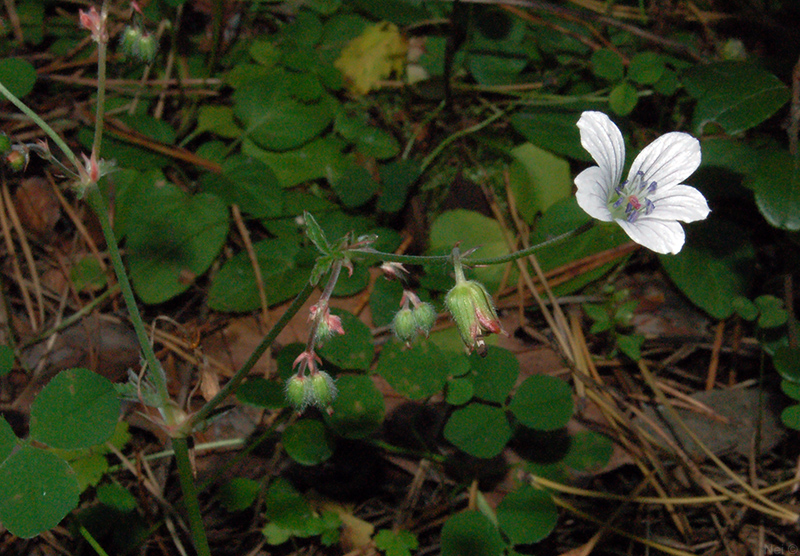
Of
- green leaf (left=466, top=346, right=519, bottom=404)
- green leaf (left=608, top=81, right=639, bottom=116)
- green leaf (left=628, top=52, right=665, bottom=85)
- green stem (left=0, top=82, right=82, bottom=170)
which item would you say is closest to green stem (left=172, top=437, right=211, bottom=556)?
green stem (left=0, top=82, right=82, bottom=170)

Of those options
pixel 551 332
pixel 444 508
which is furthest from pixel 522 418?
pixel 551 332

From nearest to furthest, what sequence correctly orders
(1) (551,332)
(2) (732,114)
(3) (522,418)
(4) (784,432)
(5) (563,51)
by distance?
(3) (522,418), (2) (732,114), (4) (784,432), (1) (551,332), (5) (563,51)

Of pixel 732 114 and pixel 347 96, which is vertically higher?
pixel 732 114

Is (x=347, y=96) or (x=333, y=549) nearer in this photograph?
(x=333, y=549)

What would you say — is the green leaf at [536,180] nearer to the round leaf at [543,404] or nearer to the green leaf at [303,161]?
the green leaf at [303,161]

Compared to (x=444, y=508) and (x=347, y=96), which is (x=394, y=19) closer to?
(x=347, y=96)

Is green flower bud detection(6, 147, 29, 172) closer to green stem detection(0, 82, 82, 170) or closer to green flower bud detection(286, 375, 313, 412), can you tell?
green stem detection(0, 82, 82, 170)

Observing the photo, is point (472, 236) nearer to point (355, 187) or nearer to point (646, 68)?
point (355, 187)
